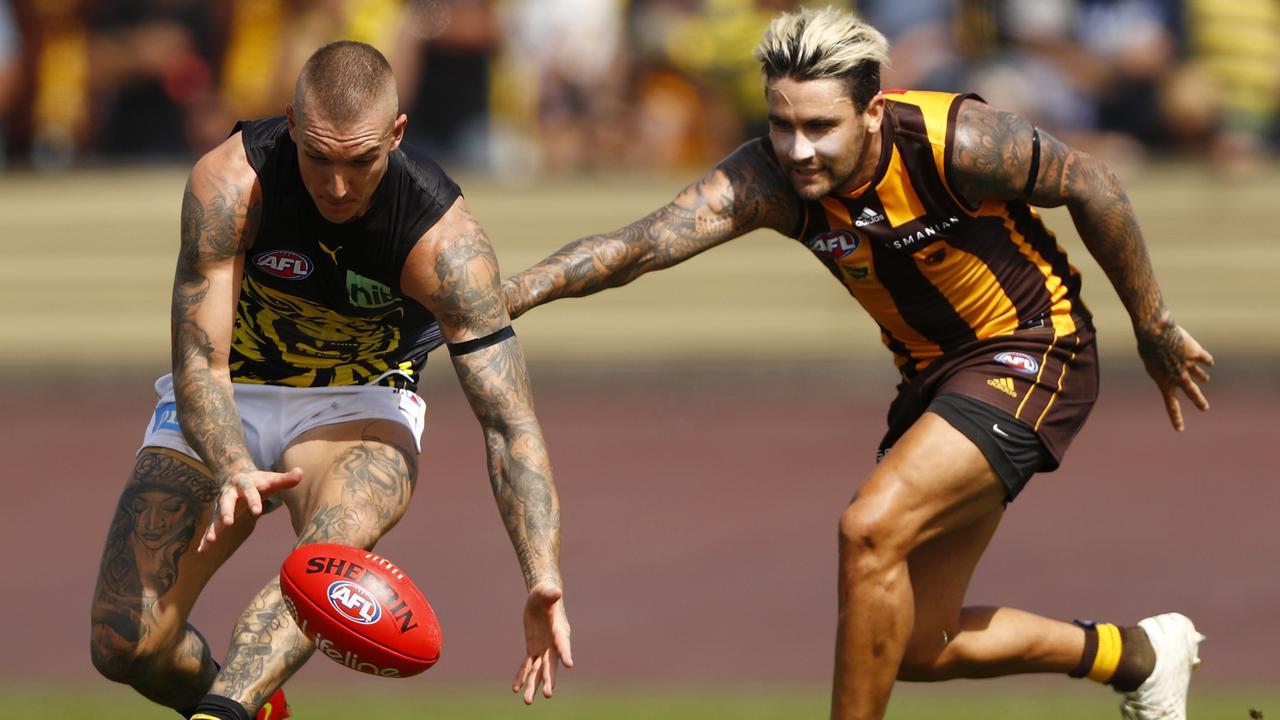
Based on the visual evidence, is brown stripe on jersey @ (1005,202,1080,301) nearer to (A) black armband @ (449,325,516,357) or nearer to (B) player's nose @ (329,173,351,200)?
(A) black armband @ (449,325,516,357)


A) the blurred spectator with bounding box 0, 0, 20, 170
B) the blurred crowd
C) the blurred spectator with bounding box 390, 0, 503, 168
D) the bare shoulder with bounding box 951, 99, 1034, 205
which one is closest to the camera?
the bare shoulder with bounding box 951, 99, 1034, 205

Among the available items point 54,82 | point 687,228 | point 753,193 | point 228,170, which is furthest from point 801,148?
point 54,82

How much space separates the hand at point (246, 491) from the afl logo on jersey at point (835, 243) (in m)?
1.96

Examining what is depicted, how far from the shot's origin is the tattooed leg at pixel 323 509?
5.49m

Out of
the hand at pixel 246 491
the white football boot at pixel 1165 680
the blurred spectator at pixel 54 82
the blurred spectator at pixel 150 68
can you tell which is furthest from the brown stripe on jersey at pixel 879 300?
the blurred spectator at pixel 54 82

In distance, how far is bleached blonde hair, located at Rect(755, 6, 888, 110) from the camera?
221 inches

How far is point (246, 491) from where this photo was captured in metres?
5.16

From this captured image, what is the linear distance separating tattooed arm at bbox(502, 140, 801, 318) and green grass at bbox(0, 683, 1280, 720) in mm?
2624

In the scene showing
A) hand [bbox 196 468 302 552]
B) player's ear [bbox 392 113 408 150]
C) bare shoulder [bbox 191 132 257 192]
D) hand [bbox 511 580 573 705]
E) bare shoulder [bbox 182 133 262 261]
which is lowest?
hand [bbox 511 580 573 705]

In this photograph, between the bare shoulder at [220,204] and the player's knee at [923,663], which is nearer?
the bare shoulder at [220,204]

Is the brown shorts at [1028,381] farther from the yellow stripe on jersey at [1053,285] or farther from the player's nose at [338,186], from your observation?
the player's nose at [338,186]

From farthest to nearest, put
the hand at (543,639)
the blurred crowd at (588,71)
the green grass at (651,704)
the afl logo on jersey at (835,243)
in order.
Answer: the blurred crowd at (588,71)
the green grass at (651,704)
the afl logo on jersey at (835,243)
the hand at (543,639)

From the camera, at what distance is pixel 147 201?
17359 millimetres

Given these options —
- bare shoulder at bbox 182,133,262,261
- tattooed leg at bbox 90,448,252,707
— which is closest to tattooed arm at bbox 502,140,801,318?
bare shoulder at bbox 182,133,262,261
